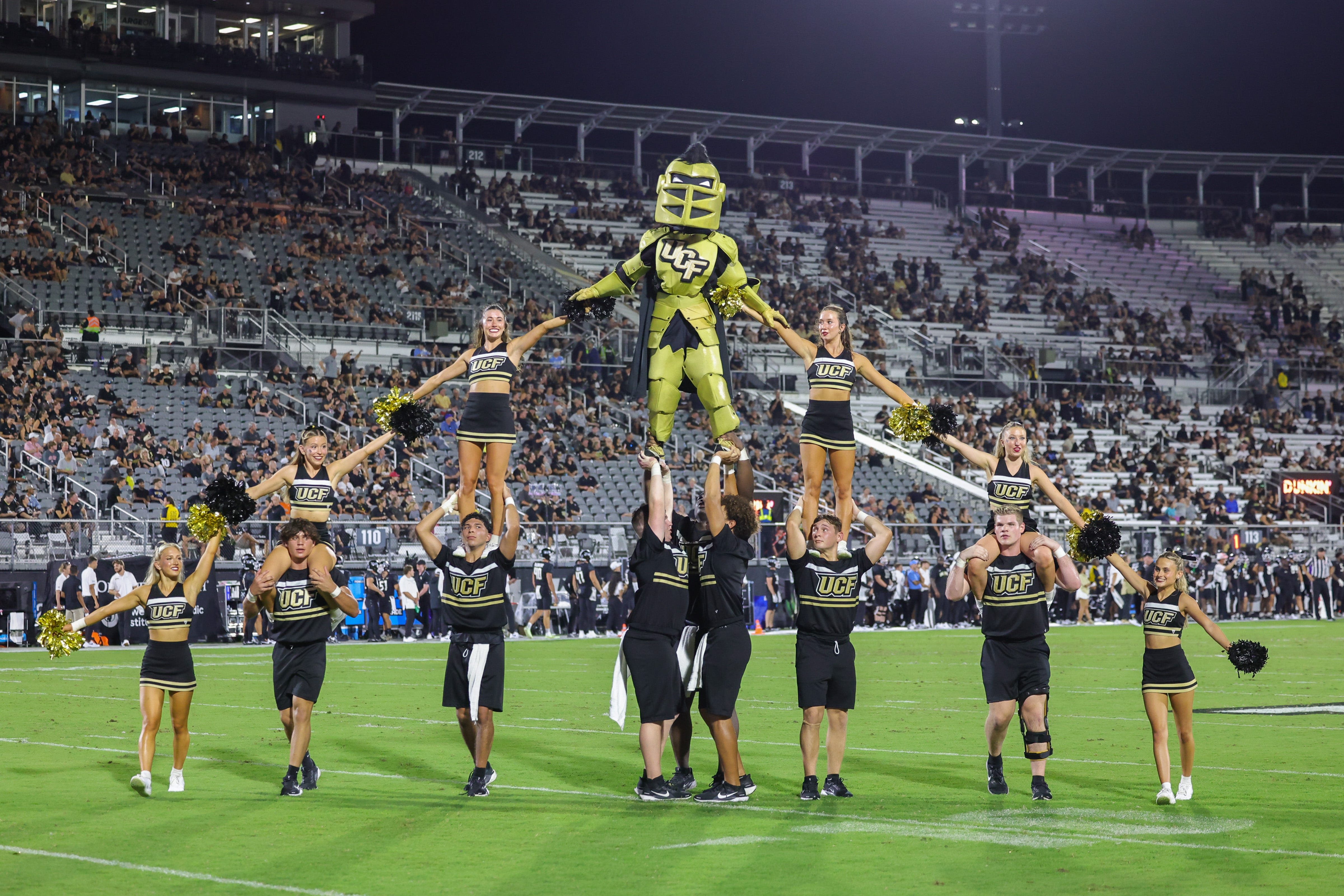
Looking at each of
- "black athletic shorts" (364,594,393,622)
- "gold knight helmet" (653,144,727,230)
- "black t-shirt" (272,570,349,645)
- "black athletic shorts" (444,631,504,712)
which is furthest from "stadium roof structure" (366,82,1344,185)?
"black athletic shorts" (444,631,504,712)

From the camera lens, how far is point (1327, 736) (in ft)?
45.1

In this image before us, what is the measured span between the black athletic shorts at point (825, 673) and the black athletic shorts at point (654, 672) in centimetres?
87

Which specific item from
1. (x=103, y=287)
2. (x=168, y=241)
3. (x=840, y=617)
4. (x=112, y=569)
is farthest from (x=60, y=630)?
(x=168, y=241)

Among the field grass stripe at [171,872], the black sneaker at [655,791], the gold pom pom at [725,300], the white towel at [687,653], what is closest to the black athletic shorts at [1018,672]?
the white towel at [687,653]

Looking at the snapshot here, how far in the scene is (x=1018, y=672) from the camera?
10.4m

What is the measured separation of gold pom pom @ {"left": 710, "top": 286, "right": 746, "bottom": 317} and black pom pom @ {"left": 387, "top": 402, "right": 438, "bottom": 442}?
242 cm

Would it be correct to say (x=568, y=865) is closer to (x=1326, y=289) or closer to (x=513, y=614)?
(x=513, y=614)

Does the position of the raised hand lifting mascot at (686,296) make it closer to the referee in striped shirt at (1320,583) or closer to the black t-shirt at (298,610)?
the black t-shirt at (298,610)

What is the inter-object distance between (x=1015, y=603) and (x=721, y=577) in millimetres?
2037

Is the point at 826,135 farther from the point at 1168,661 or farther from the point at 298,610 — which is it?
the point at 298,610

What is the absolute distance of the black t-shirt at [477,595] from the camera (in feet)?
33.9

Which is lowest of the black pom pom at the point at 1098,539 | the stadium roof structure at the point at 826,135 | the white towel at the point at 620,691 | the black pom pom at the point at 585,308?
the white towel at the point at 620,691

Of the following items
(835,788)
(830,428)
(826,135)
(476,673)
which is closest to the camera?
(476,673)

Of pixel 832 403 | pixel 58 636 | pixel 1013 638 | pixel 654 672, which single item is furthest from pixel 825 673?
pixel 58 636
